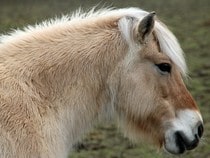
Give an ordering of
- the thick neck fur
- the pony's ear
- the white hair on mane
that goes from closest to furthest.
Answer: the thick neck fur, the pony's ear, the white hair on mane

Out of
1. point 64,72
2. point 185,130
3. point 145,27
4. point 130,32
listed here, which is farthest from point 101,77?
point 185,130

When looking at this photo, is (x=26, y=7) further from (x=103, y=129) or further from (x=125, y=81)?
(x=125, y=81)

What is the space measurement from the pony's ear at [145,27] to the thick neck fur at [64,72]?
0.17 metres

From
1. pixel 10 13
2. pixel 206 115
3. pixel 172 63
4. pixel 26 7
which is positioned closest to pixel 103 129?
pixel 206 115

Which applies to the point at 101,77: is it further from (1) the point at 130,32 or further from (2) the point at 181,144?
(2) the point at 181,144

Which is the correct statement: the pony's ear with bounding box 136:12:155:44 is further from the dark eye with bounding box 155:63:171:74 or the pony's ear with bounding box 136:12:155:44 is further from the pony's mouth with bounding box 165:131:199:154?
the pony's mouth with bounding box 165:131:199:154

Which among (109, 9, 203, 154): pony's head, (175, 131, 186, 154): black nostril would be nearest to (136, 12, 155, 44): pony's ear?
(109, 9, 203, 154): pony's head

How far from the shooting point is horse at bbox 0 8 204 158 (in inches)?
183

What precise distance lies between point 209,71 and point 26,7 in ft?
55.7

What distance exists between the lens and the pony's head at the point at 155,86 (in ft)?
16.0

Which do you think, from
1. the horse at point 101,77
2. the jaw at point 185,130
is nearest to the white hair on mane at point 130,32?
the horse at point 101,77

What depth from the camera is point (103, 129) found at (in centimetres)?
1014

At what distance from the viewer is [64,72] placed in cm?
476

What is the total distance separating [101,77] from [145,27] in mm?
576
